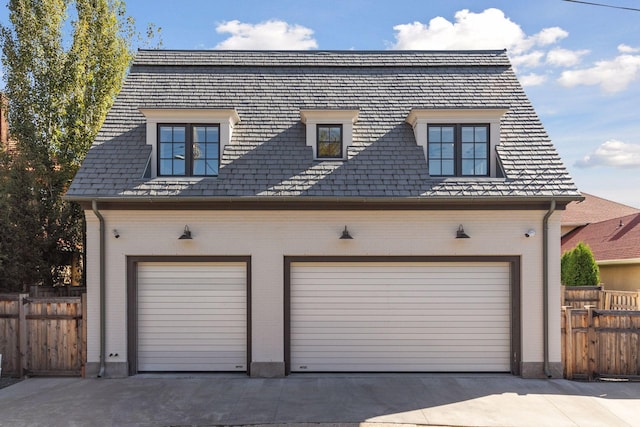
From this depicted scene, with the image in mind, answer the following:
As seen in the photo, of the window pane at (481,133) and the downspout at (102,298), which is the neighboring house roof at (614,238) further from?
the downspout at (102,298)

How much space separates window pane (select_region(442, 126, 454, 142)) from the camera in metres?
9.14

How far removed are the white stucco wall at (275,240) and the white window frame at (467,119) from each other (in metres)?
1.35

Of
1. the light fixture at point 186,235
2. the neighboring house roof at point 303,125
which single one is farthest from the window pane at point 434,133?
the light fixture at point 186,235

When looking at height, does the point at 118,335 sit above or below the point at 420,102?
below

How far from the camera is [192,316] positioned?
8.67m

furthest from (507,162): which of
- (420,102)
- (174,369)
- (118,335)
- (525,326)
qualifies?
(118,335)

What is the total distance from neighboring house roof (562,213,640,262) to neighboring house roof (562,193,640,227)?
154 cm

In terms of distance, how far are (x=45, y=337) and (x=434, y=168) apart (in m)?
8.40

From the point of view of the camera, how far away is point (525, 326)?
8.44 m

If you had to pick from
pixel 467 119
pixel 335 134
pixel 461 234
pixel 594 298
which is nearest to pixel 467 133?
pixel 467 119

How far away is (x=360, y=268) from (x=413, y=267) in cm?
105

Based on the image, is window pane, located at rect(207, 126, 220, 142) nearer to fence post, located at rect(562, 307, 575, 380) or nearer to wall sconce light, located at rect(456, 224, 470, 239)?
wall sconce light, located at rect(456, 224, 470, 239)

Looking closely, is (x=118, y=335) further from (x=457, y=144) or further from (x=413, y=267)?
(x=457, y=144)

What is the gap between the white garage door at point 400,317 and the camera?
862 centimetres
